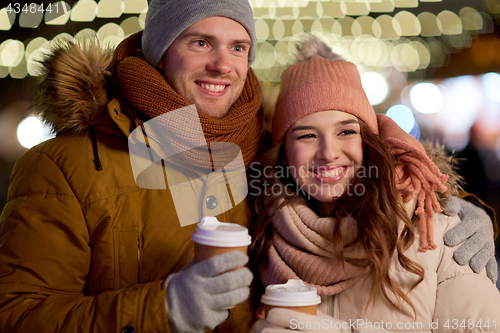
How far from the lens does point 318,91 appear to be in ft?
6.99

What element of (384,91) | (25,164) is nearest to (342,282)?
(25,164)

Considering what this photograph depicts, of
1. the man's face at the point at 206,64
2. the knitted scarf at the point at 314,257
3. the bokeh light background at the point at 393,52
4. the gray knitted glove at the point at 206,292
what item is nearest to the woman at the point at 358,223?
the knitted scarf at the point at 314,257

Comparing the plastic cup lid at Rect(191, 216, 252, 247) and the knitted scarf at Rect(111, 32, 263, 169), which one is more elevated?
the knitted scarf at Rect(111, 32, 263, 169)

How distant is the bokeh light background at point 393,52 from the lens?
6062 mm

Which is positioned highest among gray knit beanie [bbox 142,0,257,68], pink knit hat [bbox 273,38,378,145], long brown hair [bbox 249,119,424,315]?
gray knit beanie [bbox 142,0,257,68]

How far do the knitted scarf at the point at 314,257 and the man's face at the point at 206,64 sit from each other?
731 mm

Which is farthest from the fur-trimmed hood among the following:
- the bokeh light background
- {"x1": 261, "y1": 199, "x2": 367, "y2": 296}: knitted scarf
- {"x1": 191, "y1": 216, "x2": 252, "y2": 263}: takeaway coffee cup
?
the bokeh light background

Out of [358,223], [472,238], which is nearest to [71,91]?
[358,223]

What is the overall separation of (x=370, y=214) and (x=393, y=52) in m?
9.83

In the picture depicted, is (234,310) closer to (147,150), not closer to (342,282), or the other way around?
(342,282)

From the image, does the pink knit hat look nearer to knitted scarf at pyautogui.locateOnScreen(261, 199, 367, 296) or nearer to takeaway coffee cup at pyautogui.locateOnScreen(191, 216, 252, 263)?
knitted scarf at pyautogui.locateOnScreen(261, 199, 367, 296)

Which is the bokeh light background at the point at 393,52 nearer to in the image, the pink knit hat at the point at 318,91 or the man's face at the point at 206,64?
the pink knit hat at the point at 318,91

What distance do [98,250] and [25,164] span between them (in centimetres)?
56

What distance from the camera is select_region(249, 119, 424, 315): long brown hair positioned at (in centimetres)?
188
